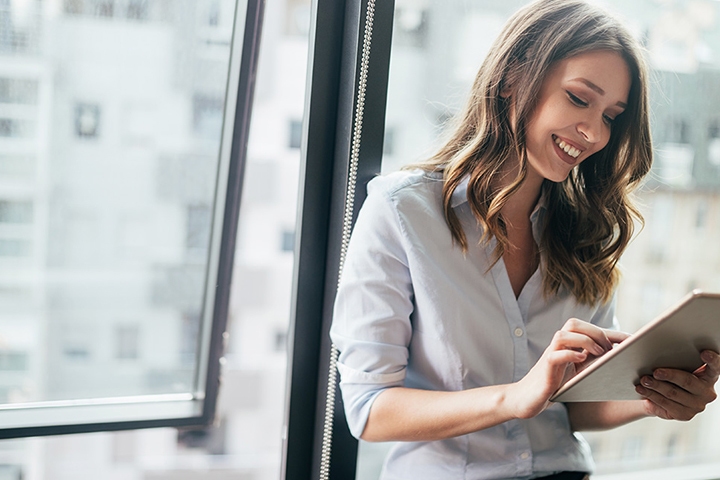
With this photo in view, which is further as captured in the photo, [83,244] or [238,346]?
[238,346]

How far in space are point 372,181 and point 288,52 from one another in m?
0.35

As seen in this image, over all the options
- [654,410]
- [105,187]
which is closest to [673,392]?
[654,410]

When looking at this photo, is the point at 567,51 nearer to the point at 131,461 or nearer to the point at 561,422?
the point at 561,422

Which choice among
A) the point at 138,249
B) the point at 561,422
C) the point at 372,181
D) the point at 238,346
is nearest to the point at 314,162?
the point at 372,181

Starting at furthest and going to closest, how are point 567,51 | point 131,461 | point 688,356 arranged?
point 131,461
point 567,51
point 688,356

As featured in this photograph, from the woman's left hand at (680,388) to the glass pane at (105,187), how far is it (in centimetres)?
85

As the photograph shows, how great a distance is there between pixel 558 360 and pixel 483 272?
289mm

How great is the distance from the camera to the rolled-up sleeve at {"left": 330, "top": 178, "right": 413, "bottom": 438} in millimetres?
1092

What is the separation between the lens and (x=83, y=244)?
1.26 m

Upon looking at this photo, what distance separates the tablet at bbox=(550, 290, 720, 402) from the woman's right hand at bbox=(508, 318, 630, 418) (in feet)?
0.07

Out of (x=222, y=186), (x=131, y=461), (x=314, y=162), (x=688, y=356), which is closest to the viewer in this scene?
(x=688, y=356)

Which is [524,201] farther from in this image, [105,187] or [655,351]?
[105,187]

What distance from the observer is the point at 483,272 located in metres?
1.17

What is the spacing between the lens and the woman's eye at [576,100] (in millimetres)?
1135
